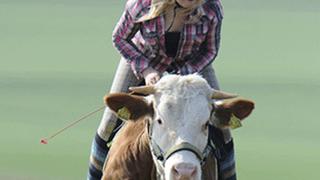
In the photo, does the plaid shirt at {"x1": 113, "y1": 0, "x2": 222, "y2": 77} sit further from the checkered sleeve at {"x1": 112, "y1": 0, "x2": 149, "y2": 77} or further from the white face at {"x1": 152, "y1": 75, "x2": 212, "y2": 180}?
the white face at {"x1": 152, "y1": 75, "x2": 212, "y2": 180}

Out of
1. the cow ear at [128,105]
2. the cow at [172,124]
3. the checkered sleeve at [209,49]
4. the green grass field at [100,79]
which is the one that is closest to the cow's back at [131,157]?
the cow at [172,124]

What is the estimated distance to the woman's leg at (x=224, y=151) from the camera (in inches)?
161

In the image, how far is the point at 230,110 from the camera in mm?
3664

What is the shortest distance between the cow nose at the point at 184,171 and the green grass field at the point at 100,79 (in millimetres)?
3232

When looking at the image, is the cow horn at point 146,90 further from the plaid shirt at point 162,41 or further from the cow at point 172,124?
the plaid shirt at point 162,41

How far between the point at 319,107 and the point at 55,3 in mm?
5932

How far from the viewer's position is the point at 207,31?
13.3 feet

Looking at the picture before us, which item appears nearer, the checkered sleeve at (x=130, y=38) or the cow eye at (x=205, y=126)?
the cow eye at (x=205, y=126)

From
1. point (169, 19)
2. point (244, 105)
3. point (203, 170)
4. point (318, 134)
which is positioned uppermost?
point (169, 19)

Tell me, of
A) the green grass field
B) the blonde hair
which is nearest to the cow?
the blonde hair

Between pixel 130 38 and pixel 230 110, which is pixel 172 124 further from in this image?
pixel 130 38

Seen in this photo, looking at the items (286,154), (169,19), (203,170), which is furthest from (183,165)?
(286,154)

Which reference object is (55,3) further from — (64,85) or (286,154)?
(286,154)

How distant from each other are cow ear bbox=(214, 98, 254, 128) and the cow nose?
1.20 feet
